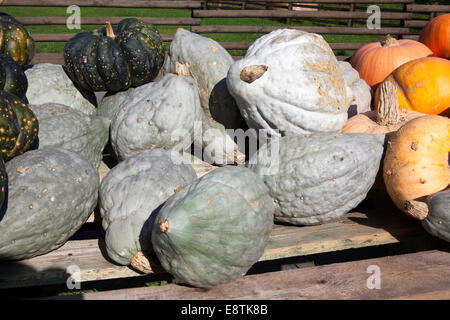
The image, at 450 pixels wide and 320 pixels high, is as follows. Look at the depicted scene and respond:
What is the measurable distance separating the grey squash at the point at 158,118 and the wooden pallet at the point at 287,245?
60 centimetres

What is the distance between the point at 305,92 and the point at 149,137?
0.93 m

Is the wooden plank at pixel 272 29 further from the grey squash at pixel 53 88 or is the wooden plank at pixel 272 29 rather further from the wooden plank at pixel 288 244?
the wooden plank at pixel 288 244

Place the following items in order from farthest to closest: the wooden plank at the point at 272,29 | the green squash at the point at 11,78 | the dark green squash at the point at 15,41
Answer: the wooden plank at the point at 272,29 → the dark green squash at the point at 15,41 → the green squash at the point at 11,78

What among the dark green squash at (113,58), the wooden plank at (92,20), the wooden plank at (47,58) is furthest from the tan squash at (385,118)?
the wooden plank at (47,58)

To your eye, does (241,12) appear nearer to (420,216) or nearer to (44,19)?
(44,19)

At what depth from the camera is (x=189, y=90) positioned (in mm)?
2531

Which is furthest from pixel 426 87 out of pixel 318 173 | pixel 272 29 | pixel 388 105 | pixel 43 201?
pixel 272 29

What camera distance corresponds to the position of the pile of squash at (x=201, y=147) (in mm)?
1783

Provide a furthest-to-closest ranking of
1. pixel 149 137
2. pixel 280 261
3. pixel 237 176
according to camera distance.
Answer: pixel 280 261 → pixel 149 137 → pixel 237 176

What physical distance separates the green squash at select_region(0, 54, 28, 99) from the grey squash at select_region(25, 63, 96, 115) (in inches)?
14.9

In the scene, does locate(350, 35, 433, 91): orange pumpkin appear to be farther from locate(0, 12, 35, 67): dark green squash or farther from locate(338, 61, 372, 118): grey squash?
locate(0, 12, 35, 67): dark green squash

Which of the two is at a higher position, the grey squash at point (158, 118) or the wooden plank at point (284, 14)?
the wooden plank at point (284, 14)

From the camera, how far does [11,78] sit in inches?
96.2
